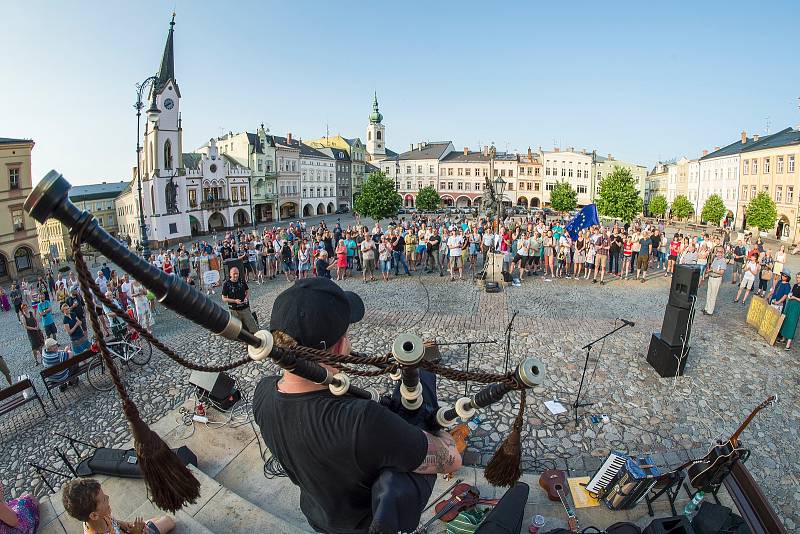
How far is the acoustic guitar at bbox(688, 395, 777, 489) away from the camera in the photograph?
4.84m

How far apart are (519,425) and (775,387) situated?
26.6 feet

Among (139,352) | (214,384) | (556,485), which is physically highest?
(214,384)

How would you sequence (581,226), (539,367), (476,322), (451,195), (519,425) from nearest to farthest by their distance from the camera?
(539,367) → (519,425) → (476,322) → (581,226) → (451,195)

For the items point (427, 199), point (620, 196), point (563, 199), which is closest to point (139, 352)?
point (620, 196)

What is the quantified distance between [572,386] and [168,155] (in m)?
47.0

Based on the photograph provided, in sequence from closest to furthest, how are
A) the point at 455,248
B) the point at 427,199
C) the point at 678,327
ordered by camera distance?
1. the point at 678,327
2. the point at 455,248
3. the point at 427,199

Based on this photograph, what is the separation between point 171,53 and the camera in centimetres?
4681

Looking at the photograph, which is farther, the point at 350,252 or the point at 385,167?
the point at 385,167

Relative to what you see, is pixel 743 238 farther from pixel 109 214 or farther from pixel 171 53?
pixel 109 214

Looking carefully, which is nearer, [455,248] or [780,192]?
[455,248]

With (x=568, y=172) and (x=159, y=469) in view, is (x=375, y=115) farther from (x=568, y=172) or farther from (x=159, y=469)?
(x=159, y=469)

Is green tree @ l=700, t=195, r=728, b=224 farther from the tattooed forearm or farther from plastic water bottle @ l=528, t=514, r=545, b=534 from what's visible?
the tattooed forearm

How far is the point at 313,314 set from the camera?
213cm

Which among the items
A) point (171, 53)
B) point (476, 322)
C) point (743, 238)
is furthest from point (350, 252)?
point (171, 53)
